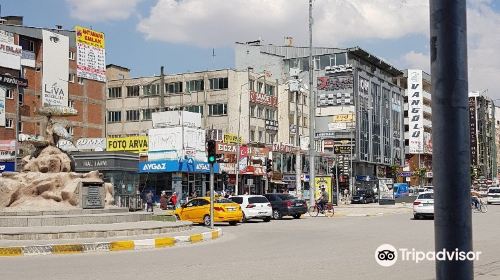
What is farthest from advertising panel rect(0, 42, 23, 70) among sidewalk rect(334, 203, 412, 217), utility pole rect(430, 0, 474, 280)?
utility pole rect(430, 0, 474, 280)

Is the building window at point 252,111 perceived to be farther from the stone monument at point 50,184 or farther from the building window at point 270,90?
the stone monument at point 50,184

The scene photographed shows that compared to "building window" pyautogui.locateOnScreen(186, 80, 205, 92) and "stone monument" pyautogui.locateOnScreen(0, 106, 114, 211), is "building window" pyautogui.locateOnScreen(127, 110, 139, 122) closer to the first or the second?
"building window" pyautogui.locateOnScreen(186, 80, 205, 92)

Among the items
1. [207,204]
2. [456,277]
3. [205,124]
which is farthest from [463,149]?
[205,124]

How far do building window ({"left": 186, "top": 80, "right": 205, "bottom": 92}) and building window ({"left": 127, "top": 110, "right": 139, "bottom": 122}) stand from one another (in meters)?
7.99

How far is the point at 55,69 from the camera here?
64000 millimetres

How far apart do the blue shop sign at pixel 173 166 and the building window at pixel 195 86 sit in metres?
18.8

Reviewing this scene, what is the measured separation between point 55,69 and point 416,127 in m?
68.1

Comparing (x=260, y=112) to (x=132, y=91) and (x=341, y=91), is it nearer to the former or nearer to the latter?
(x=132, y=91)

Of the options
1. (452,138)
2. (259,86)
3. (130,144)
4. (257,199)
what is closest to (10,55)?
(130,144)

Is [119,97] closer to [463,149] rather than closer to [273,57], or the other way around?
[273,57]

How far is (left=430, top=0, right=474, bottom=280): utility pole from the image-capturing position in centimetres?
288

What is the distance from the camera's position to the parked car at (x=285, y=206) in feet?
113

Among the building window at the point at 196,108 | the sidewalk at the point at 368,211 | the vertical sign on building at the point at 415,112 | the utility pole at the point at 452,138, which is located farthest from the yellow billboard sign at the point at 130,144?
the vertical sign on building at the point at 415,112

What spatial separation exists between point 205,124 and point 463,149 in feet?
234
